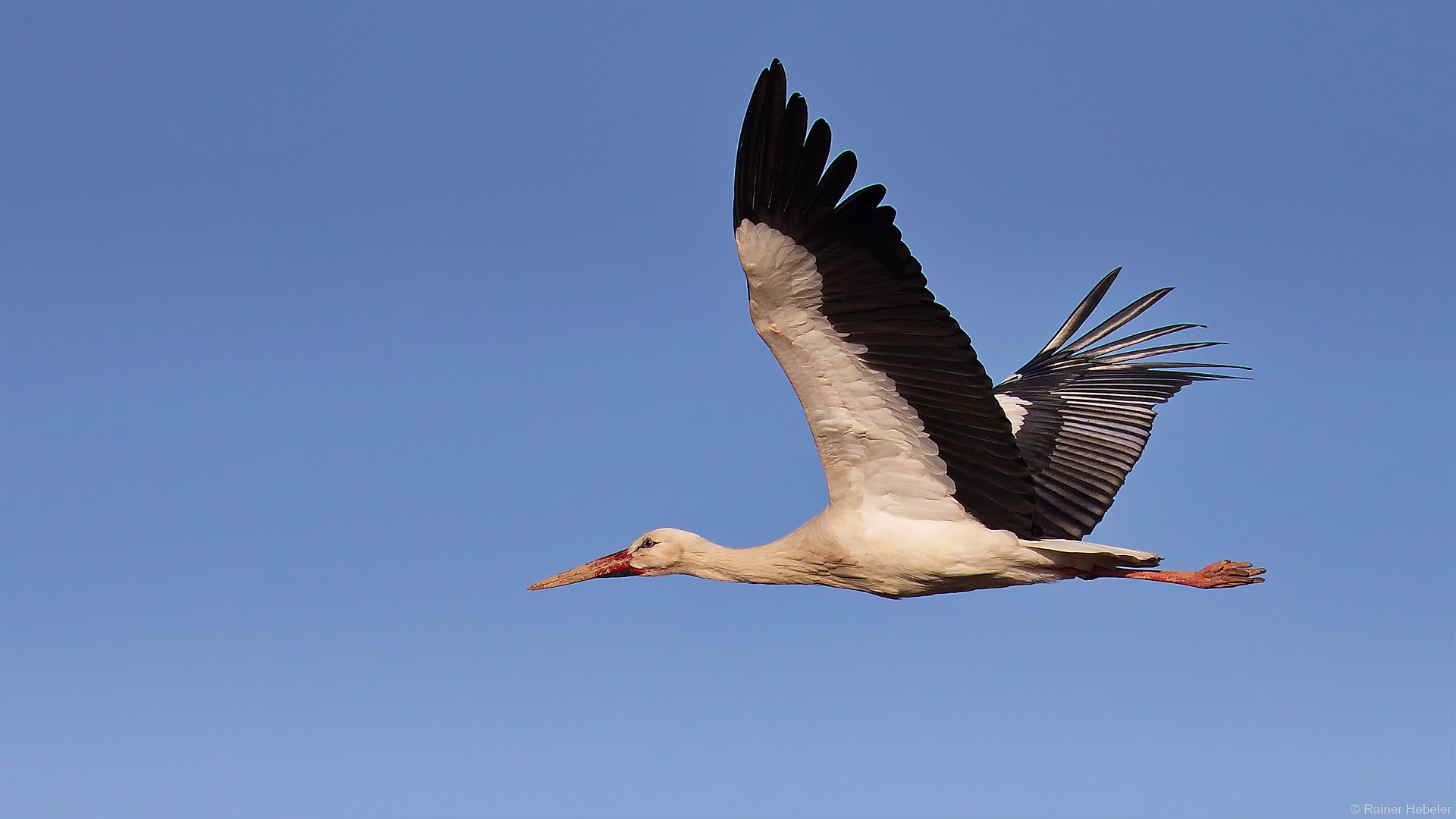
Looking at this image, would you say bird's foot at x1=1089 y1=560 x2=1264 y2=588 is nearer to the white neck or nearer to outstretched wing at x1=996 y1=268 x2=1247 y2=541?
outstretched wing at x1=996 y1=268 x2=1247 y2=541

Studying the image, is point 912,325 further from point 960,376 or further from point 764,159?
point 764,159

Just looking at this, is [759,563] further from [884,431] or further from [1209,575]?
[1209,575]

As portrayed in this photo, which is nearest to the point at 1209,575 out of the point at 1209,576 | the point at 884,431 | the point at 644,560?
the point at 1209,576

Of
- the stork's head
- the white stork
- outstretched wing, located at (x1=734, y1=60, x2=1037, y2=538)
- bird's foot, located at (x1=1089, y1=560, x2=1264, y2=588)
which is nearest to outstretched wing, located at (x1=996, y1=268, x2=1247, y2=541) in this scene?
the white stork

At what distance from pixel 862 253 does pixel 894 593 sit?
3130mm

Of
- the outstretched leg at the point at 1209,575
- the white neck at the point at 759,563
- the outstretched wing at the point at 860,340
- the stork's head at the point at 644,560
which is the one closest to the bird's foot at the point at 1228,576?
the outstretched leg at the point at 1209,575

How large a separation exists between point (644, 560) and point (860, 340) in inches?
Answer: 130

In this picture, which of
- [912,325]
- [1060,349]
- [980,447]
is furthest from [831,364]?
[1060,349]

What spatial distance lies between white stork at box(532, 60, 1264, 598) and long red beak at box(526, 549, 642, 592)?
0.7 inches

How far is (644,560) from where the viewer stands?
11.1 metres

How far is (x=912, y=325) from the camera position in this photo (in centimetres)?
862

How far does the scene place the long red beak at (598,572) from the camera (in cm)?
1126

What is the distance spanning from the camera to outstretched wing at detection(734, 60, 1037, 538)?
26.7ft

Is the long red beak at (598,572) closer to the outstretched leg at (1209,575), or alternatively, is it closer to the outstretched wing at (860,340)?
the outstretched wing at (860,340)
